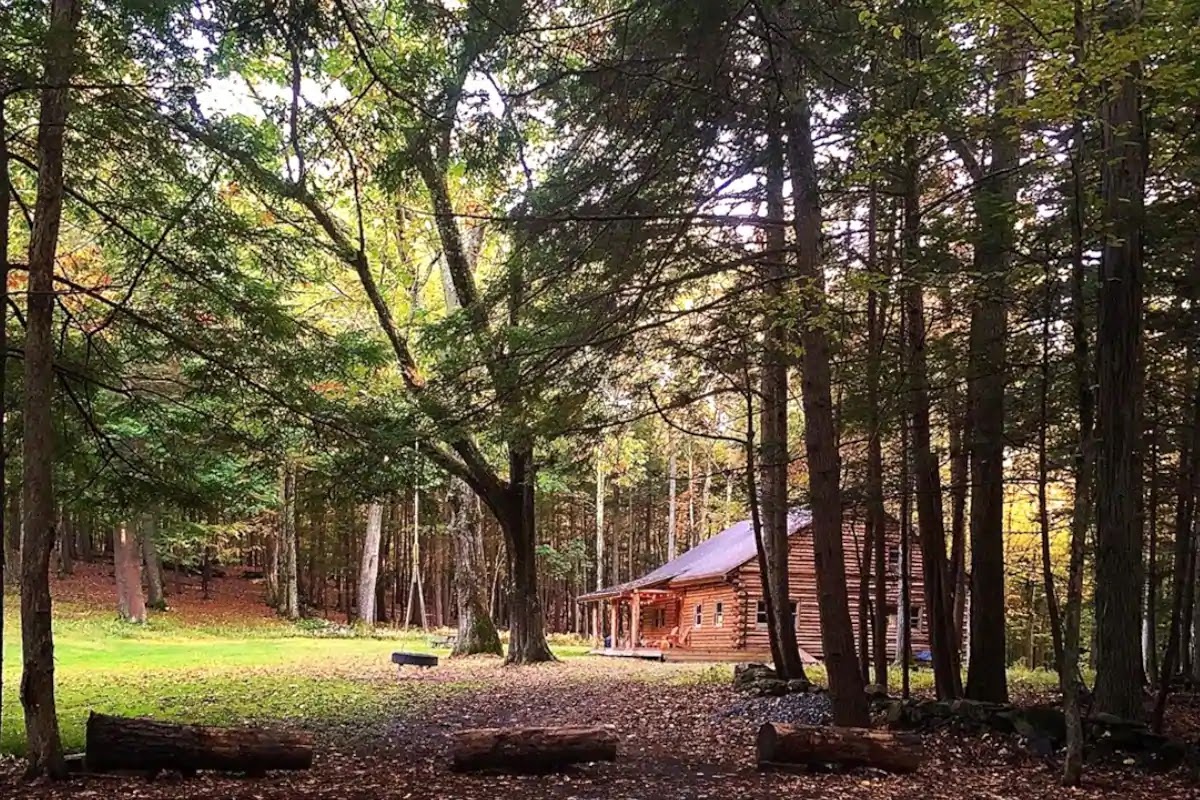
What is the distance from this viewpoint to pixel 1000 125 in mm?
8703

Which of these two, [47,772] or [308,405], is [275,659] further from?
[47,772]

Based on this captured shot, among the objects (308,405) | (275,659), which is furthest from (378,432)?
(275,659)

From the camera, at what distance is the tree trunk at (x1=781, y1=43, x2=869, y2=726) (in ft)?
29.8

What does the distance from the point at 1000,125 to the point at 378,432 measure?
23.6ft

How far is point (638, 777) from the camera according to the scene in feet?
25.0

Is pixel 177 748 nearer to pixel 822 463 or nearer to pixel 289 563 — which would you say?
pixel 822 463

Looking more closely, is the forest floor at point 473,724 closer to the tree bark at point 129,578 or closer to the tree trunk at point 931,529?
the tree trunk at point 931,529

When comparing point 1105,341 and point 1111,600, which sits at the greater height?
point 1105,341

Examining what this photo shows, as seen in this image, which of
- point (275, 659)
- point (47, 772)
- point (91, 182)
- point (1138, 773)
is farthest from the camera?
point (275, 659)

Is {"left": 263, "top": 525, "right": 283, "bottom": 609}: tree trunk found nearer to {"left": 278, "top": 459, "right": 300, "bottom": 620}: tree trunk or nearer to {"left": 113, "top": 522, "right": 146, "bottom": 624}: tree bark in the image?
{"left": 278, "top": 459, "right": 300, "bottom": 620}: tree trunk

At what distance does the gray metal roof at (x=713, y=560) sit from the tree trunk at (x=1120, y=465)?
620 inches

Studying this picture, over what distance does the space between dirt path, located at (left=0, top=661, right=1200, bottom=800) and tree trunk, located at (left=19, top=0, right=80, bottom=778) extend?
0.46 meters

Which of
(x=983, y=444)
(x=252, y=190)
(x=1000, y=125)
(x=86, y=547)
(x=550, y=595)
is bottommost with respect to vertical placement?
(x=550, y=595)

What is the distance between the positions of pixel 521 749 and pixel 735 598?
71.5 ft
